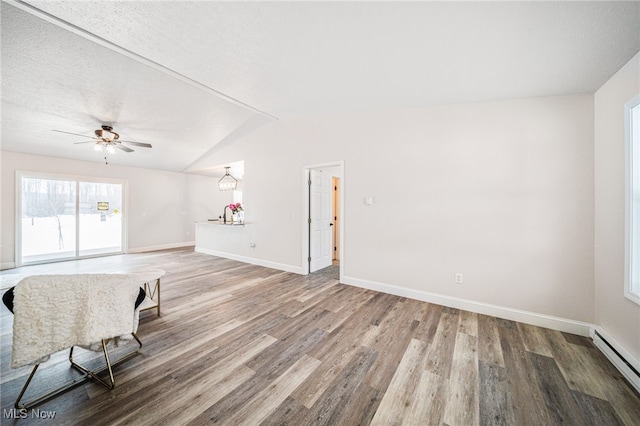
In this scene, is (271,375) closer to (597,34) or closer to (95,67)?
(597,34)

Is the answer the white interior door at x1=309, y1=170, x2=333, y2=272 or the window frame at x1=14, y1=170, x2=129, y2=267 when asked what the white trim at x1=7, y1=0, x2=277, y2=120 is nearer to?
the white interior door at x1=309, y1=170, x2=333, y2=272

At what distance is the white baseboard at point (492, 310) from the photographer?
242 cm

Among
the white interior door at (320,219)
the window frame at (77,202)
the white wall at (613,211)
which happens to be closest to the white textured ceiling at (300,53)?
the white wall at (613,211)

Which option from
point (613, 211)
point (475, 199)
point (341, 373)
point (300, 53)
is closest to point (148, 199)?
point (300, 53)

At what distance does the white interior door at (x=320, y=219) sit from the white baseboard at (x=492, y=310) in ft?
4.50

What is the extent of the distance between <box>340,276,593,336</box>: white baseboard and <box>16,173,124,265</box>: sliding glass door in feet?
23.5

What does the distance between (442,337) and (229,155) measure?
5767mm

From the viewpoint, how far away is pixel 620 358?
188 centimetres

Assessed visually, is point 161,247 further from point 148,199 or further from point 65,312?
point 65,312

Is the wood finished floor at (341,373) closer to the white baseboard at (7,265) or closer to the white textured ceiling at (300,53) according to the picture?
the white textured ceiling at (300,53)

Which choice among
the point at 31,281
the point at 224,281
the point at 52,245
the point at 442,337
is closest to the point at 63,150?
the point at 52,245

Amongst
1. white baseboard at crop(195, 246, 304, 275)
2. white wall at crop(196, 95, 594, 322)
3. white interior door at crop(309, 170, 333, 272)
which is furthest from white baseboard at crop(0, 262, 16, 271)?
white wall at crop(196, 95, 594, 322)

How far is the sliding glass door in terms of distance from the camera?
16.7 feet

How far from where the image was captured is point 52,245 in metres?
5.39
